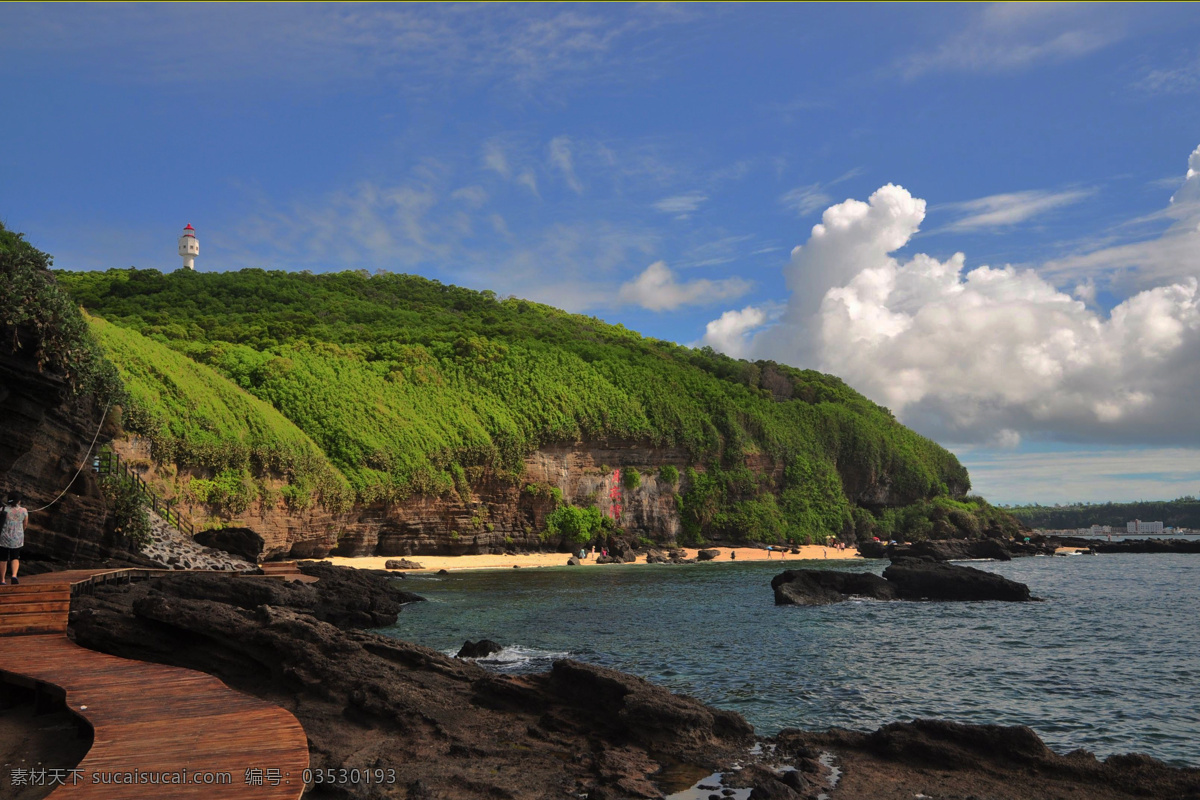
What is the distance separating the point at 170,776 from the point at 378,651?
597cm

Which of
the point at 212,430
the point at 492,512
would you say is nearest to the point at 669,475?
the point at 492,512

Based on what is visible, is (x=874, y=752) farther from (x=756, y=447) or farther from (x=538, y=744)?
(x=756, y=447)

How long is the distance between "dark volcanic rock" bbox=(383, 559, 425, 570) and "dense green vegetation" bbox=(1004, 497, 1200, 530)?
166 m

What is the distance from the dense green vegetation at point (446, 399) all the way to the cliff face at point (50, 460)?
16.1 m

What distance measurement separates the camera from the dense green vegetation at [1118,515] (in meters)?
177

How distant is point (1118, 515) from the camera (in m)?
184

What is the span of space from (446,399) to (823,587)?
38.6 meters

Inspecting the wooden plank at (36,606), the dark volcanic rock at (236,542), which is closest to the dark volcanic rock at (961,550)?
the dark volcanic rock at (236,542)

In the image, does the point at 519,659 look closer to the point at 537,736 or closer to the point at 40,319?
the point at 537,736

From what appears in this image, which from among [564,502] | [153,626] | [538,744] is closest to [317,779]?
[538,744]

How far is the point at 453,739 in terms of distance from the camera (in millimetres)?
9461

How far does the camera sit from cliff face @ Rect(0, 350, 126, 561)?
654 inches

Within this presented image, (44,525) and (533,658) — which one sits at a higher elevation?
(44,525)

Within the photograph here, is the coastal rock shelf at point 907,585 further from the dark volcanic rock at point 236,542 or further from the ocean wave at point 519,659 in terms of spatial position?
the dark volcanic rock at point 236,542
